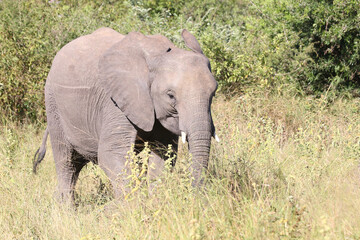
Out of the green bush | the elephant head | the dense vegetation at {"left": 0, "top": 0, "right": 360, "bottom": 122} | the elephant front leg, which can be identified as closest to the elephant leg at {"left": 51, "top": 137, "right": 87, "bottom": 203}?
the elephant front leg

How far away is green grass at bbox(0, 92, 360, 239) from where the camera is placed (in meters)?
3.81

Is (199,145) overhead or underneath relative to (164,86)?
underneath

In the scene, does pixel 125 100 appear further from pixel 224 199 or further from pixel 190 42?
pixel 224 199

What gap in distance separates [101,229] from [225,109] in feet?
12.9

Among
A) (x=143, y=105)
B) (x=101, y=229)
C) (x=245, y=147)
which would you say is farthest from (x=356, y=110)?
(x=101, y=229)

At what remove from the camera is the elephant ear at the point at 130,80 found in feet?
16.6

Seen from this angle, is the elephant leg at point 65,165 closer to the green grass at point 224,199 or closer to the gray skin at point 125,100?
the gray skin at point 125,100

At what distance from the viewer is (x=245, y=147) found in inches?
243

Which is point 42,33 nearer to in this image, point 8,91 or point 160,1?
point 8,91

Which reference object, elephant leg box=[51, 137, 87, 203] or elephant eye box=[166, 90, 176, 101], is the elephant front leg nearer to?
elephant eye box=[166, 90, 176, 101]

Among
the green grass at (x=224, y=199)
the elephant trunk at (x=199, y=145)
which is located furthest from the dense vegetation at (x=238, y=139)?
the elephant trunk at (x=199, y=145)

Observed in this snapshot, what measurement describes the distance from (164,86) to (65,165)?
1.90 m

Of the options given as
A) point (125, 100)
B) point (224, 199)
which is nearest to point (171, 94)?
point (125, 100)

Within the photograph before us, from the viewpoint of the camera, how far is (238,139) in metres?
6.44
